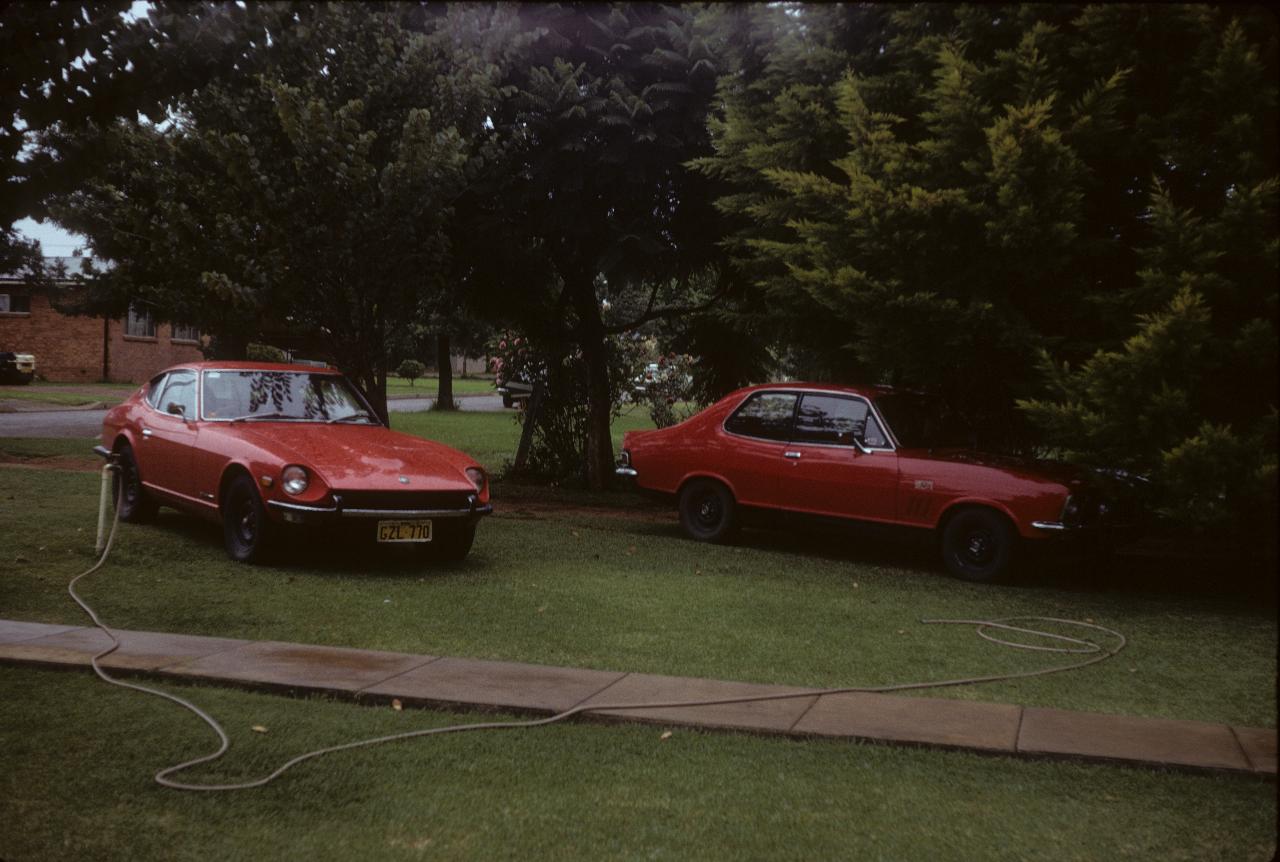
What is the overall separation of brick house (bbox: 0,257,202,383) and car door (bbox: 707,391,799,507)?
35.3 m

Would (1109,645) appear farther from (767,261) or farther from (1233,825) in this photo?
(767,261)

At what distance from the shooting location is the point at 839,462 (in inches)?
391

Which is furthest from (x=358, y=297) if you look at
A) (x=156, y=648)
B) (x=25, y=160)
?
(x=25, y=160)

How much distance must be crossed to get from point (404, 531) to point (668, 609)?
216cm

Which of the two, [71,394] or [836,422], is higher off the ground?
[836,422]

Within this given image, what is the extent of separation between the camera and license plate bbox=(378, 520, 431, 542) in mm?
8391

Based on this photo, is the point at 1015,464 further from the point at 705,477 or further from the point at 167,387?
the point at 167,387

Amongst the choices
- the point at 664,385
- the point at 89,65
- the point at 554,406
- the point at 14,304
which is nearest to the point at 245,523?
the point at 89,65

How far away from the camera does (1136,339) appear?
6559 mm

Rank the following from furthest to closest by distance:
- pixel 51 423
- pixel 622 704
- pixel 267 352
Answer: pixel 51 423
pixel 267 352
pixel 622 704

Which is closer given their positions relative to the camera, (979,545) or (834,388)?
(979,545)

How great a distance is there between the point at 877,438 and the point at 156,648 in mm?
6016

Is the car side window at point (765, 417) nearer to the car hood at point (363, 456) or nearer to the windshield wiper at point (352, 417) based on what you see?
the car hood at point (363, 456)

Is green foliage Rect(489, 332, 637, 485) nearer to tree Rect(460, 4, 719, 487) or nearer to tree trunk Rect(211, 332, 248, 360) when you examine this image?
tree Rect(460, 4, 719, 487)
